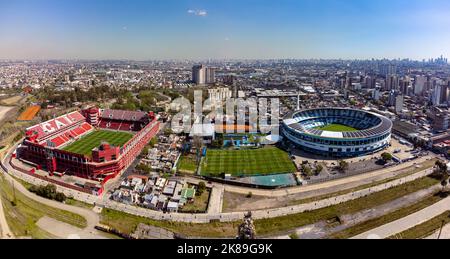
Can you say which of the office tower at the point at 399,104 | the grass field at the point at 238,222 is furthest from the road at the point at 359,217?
A: the office tower at the point at 399,104

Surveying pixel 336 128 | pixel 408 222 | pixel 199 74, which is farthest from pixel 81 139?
pixel 199 74

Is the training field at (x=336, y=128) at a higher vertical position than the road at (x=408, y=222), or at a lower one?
higher

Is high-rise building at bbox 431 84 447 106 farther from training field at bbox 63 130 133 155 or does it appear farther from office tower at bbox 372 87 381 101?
training field at bbox 63 130 133 155

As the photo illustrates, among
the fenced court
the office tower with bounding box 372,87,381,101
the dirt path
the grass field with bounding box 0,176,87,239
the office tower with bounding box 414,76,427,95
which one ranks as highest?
the office tower with bounding box 414,76,427,95

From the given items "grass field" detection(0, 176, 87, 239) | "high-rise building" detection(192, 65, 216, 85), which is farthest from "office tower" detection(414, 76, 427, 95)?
"grass field" detection(0, 176, 87, 239)

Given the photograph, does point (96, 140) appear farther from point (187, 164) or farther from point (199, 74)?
point (199, 74)

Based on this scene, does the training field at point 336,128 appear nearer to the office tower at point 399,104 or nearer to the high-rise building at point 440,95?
the office tower at point 399,104
